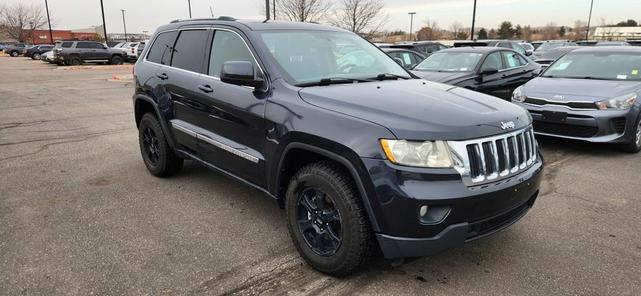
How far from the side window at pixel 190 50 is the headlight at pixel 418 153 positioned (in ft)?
7.54

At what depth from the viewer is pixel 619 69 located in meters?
7.07

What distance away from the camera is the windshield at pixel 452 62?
8797 millimetres

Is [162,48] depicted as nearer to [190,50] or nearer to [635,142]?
[190,50]

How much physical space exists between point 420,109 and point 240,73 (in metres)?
1.30

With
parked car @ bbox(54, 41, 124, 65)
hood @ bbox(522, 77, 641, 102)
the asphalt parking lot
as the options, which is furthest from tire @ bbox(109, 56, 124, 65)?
hood @ bbox(522, 77, 641, 102)

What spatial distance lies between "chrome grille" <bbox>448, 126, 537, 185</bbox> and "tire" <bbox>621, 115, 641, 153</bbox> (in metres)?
4.17

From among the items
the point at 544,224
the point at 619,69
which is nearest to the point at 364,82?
the point at 544,224

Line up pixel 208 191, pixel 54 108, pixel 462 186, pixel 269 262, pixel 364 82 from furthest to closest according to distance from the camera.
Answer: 1. pixel 54 108
2. pixel 208 191
3. pixel 364 82
4. pixel 269 262
5. pixel 462 186

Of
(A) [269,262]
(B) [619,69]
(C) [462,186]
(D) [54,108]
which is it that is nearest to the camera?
(C) [462,186]

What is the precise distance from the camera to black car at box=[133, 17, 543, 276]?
2.67 meters

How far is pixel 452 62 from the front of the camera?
9.11 meters

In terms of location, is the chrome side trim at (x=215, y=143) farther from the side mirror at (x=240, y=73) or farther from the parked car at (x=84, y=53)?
the parked car at (x=84, y=53)

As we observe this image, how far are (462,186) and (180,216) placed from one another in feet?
8.57

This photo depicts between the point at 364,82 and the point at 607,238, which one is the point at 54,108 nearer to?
the point at 364,82
